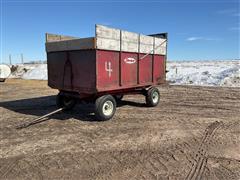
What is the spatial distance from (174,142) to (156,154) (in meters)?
0.87

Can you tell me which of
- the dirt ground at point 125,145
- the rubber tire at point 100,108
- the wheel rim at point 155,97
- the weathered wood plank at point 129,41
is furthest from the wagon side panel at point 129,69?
the wheel rim at point 155,97

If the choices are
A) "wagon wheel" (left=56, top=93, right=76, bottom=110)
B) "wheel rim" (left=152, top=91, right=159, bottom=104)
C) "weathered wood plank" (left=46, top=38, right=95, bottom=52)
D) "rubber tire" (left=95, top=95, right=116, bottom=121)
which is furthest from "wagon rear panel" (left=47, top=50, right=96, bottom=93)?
"wheel rim" (left=152, top=91, right=159, bottom=104)

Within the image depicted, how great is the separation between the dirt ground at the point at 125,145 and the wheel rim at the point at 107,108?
1.00 feet

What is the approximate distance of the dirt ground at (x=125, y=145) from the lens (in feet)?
13.8

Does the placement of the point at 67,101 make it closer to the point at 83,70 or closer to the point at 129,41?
the point at 83,70

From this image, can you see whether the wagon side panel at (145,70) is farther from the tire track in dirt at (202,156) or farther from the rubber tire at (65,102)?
the tire track in dirt at (202,156)

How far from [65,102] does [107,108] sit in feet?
6.63

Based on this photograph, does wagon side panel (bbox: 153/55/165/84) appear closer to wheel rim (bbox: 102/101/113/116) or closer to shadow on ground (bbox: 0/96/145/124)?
shadow on ground (bbox: 0/96/145/124)

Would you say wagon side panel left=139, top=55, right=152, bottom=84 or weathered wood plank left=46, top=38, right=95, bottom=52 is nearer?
weathered wood plank left=46, top=38, right=95, bottom=52

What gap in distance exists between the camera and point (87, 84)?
7230 millimetres

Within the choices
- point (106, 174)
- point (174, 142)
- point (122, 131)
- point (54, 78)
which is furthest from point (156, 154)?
point (54, 78)

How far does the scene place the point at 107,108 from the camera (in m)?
7.70

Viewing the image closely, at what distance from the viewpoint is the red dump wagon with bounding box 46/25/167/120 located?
7.06 meters

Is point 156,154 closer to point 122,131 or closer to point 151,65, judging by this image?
point 122,131
